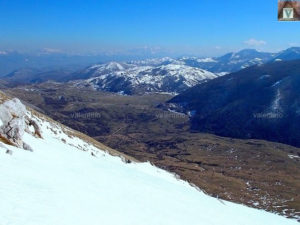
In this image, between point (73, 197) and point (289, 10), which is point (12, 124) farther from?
point (289, 10)

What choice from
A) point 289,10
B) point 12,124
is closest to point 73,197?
point 12,124

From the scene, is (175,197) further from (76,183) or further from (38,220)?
(38,220)

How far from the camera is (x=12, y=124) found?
3791 cm

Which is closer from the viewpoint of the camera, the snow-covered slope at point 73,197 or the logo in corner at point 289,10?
the logo in corner at point 289,10

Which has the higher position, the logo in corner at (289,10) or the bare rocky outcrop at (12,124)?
the logo in corner at (289,10)

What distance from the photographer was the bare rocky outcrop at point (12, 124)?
120 feet

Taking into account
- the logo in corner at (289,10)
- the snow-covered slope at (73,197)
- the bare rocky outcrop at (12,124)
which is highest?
the logo in corner at (289,10)

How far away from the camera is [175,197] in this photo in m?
40.2

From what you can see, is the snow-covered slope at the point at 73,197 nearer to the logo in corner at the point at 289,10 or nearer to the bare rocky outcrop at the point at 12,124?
the bare rocky outcrop at the point at 12,124

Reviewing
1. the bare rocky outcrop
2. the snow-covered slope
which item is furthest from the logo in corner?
the bare rocky outcrop

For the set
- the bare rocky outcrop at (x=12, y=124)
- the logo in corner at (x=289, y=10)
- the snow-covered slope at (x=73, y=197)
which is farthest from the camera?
the bare rocky outcrop at (x=12, y=124)

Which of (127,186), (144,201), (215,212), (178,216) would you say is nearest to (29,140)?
(127,186)

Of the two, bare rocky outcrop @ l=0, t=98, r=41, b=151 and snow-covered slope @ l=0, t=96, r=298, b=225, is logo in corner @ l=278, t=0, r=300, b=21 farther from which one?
bare rocky outcrop @ l=0, t=98, r=41, b=151

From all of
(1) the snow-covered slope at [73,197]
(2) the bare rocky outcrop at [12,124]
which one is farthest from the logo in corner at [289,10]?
(2) the bare rocky outcrop at [12,124]
